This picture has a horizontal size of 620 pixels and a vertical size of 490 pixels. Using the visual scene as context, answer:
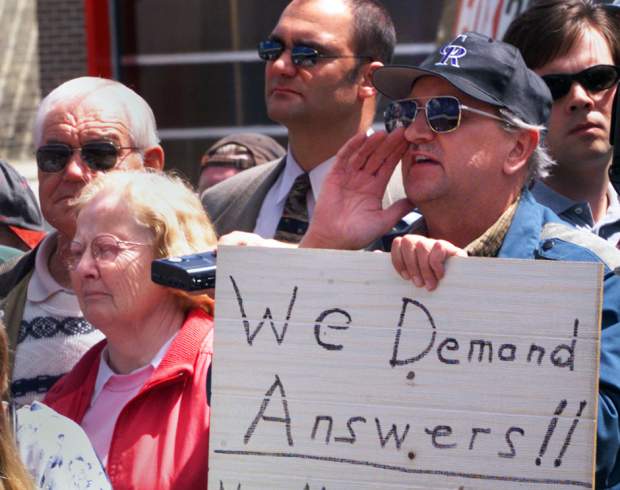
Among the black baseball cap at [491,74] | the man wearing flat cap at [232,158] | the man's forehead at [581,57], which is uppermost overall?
the black baseball cap at [491,74]

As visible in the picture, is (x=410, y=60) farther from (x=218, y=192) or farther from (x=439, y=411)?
(x=439, y=411)

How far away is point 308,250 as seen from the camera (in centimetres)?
242

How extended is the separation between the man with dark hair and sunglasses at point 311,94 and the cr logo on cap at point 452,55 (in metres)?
1.06

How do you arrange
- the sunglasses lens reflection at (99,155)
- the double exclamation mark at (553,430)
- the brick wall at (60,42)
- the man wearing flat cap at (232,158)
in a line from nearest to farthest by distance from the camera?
the double exclamation mark at (553,430) → the sunglasses lens reflection at (99,155) → the man wearing flat cap at (232,158) → the brick wall at (60,42)

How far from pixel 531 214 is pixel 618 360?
0.42m

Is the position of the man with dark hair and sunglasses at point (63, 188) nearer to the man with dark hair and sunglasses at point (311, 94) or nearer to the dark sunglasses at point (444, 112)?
the man with dark hair and sunglasses at point (311, 94)

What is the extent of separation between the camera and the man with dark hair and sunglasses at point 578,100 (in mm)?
3500

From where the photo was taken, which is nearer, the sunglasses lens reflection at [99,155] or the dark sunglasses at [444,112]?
the dark sunglasses at [444,112]

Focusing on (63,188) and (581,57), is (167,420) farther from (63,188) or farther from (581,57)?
(581,57)

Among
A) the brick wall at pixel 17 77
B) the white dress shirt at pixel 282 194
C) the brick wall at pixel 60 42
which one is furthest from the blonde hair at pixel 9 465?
the brick wall at pixel 17 77

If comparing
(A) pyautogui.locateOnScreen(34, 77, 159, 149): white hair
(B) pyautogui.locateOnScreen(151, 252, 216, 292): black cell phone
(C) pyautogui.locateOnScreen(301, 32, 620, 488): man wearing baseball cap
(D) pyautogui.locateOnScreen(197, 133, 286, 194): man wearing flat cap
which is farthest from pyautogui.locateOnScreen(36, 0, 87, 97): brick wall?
(B) pyautogui.locateOnScreen(151, 252, 216, 292): black cell phone

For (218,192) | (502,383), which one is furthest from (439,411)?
(218,192)

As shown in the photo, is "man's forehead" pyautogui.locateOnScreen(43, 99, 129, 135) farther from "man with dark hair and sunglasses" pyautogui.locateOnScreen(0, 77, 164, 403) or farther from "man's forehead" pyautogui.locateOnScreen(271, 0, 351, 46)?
"man's forehead" pyautogui.locateOnScreen(271, 0, 351, 46)

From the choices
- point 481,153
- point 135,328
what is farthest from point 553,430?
point 135,328
